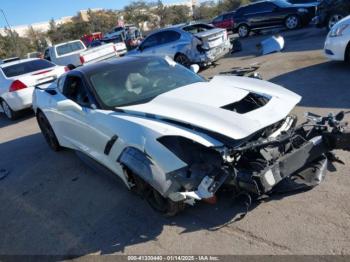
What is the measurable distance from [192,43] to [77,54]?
594 centimetres

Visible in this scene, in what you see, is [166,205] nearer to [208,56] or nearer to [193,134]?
[193,134]

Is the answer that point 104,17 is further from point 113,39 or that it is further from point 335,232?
point 335,232

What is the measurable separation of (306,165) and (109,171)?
2.20 m

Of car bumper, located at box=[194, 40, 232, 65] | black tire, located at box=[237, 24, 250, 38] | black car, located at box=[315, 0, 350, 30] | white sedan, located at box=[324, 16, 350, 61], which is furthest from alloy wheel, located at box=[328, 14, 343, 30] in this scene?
white sedan, located at box=[324, 16, 350, 61]

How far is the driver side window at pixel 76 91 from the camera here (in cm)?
462

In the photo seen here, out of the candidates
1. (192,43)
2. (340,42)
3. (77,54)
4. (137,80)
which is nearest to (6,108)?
(77,54)

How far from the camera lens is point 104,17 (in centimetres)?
7381

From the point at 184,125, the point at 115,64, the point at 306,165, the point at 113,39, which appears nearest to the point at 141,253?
the point at 184,125

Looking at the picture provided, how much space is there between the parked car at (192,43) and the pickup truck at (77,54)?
5.69 ft

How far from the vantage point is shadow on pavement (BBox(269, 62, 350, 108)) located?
6.19 m

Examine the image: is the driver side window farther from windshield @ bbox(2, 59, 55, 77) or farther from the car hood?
windshield @ bbox(2, 59, 55, 77)

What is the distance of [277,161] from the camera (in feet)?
10.6

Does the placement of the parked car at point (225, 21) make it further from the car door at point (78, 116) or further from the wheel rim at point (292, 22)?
the car door at point (78, 116)

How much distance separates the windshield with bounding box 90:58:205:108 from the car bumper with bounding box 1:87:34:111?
570 centimetres
